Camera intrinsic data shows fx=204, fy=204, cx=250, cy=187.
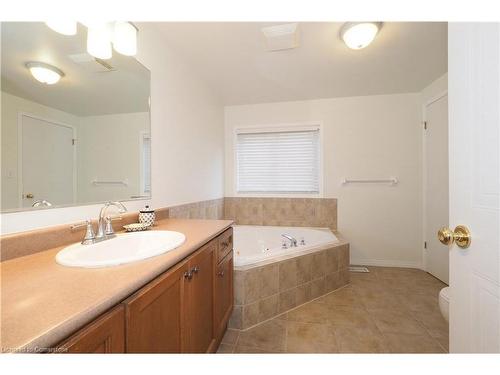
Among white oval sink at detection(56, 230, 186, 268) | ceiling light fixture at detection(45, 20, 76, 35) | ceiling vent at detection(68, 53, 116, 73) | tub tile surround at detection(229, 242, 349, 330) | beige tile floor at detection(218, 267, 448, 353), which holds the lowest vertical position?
beige tile floor at detection(218, 267, 448, 353)

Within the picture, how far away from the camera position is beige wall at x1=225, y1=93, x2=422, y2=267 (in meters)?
2.70

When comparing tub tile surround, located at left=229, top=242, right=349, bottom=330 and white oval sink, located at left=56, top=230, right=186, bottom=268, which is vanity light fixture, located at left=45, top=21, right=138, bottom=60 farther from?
tub tile surround, located at left=229, top=242, right=349, bottom=330

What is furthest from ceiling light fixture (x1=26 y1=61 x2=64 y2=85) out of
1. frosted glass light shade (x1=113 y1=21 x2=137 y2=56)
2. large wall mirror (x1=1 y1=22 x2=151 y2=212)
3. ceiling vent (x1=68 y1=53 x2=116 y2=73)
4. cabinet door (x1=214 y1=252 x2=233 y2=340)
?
cabinet door (x1=214 y1=252 x2=233 y2=340)

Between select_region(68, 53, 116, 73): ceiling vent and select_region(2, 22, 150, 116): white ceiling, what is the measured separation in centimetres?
2

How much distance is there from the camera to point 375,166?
9.12ft

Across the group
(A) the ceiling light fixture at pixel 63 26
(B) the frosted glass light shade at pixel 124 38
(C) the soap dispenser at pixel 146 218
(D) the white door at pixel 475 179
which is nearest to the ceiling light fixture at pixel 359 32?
Result: (D) the white door at pixel 475 179

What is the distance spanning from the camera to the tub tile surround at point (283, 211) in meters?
2.88

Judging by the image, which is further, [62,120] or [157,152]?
[157,152]

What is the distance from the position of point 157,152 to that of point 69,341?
52.6 inches

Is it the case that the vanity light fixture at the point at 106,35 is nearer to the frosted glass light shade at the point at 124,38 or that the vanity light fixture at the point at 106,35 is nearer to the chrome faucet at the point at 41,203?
the frosted glass light shade at the point at 124,38
